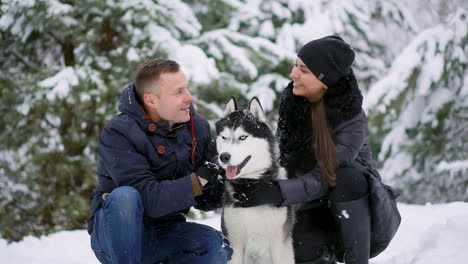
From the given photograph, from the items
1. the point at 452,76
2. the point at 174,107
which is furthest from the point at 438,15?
the point at 174,107

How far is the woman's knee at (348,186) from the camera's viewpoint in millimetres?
2270

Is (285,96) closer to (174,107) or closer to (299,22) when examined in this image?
(174,107)

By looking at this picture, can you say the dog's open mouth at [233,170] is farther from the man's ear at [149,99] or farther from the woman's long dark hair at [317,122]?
the man's ear at [149,99]

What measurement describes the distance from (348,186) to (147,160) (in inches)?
43.1

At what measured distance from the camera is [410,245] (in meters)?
3.40

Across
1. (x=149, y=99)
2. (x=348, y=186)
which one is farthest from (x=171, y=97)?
(x=348, y=186)

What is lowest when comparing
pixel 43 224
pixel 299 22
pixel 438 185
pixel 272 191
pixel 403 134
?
pixel 43 224

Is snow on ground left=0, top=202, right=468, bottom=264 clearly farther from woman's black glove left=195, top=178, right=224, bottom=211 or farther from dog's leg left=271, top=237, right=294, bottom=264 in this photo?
woman's black glove left=195, top=178, right=224, bottom=211

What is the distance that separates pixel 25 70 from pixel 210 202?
4.34 meters

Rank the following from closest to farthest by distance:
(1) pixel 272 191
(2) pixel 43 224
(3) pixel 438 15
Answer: (1) pixel 272 191, (2) pixel 43 224, (3) pixel 438 15

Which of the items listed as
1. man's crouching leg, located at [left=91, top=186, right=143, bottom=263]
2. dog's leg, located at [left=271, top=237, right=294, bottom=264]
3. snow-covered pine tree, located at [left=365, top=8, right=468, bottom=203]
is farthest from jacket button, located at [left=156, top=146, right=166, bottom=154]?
snow-covered pine tree, located at [left=365, top=8, right=468, bottom=203]

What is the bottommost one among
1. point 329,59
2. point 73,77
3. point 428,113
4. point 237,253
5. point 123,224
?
point 428,113

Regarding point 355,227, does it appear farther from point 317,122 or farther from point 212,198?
point 212,198

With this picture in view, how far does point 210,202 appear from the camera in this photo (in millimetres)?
2521
